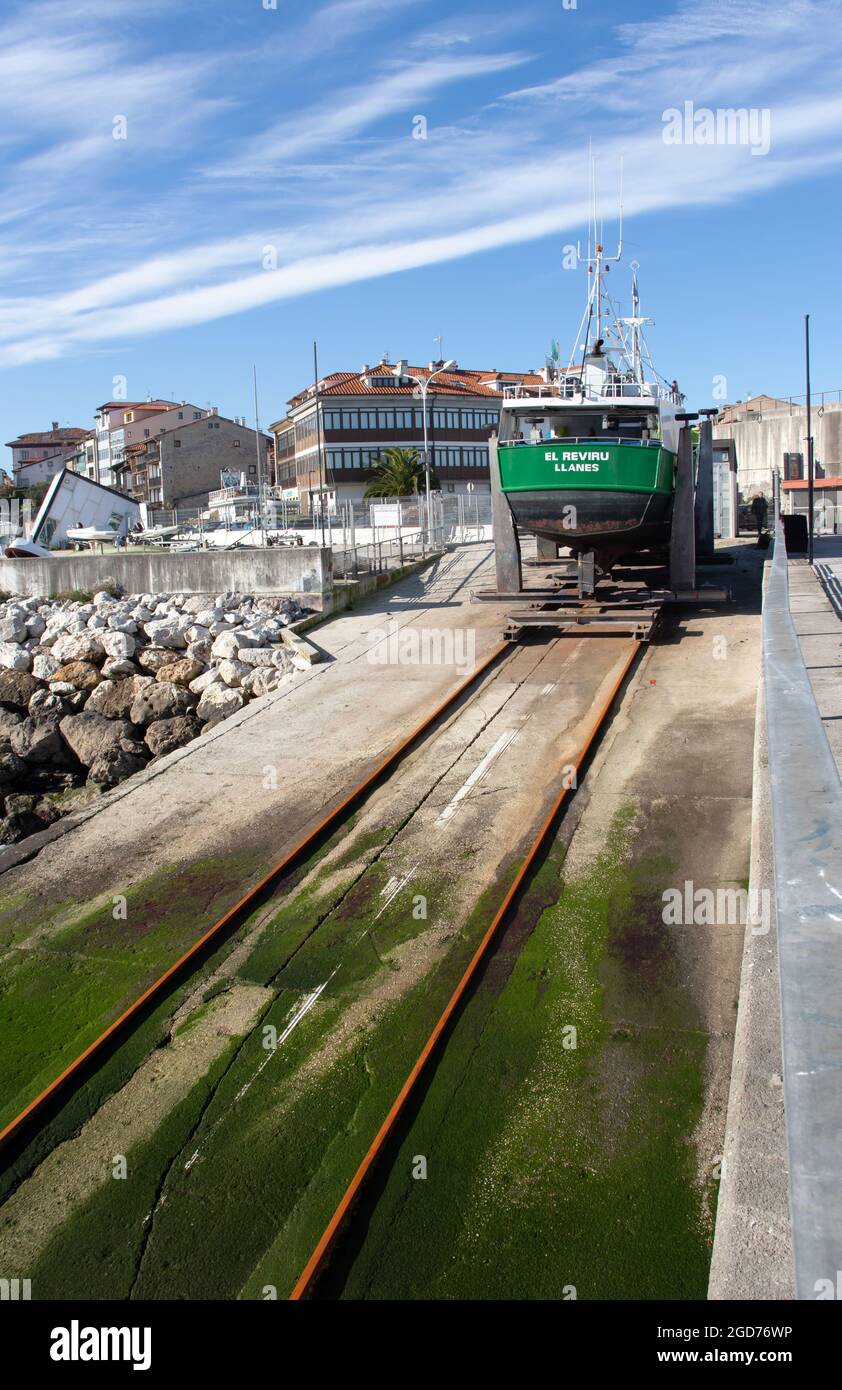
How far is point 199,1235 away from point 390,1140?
109 cm

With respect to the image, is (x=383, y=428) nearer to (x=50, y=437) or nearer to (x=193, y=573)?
(x=193, y=573)

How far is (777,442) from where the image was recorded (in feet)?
181

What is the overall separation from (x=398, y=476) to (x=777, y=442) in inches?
800

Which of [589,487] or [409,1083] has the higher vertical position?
[589,487]

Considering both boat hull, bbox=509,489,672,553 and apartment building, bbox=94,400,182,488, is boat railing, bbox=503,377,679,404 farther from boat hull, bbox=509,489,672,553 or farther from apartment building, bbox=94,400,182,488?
apartment building, bbox=94,400,182,488

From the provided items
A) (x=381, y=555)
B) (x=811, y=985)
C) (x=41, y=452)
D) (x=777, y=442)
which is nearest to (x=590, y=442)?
(x=381, y=555)

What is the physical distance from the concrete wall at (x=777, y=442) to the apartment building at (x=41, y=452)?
94290 millimetres

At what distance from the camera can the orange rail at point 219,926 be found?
6.25m

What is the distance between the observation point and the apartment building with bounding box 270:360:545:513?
66.6 metres

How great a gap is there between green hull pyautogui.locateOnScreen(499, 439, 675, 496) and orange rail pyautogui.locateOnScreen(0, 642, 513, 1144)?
434cm

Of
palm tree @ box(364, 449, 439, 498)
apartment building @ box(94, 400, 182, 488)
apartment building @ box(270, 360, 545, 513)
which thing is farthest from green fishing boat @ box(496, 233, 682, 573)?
apartment building @ box(94, 400, 182, 488)

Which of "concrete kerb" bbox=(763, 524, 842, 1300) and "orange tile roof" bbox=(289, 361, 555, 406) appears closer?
"concrete kerb" bbox=(763, 524, 842, 1300)
